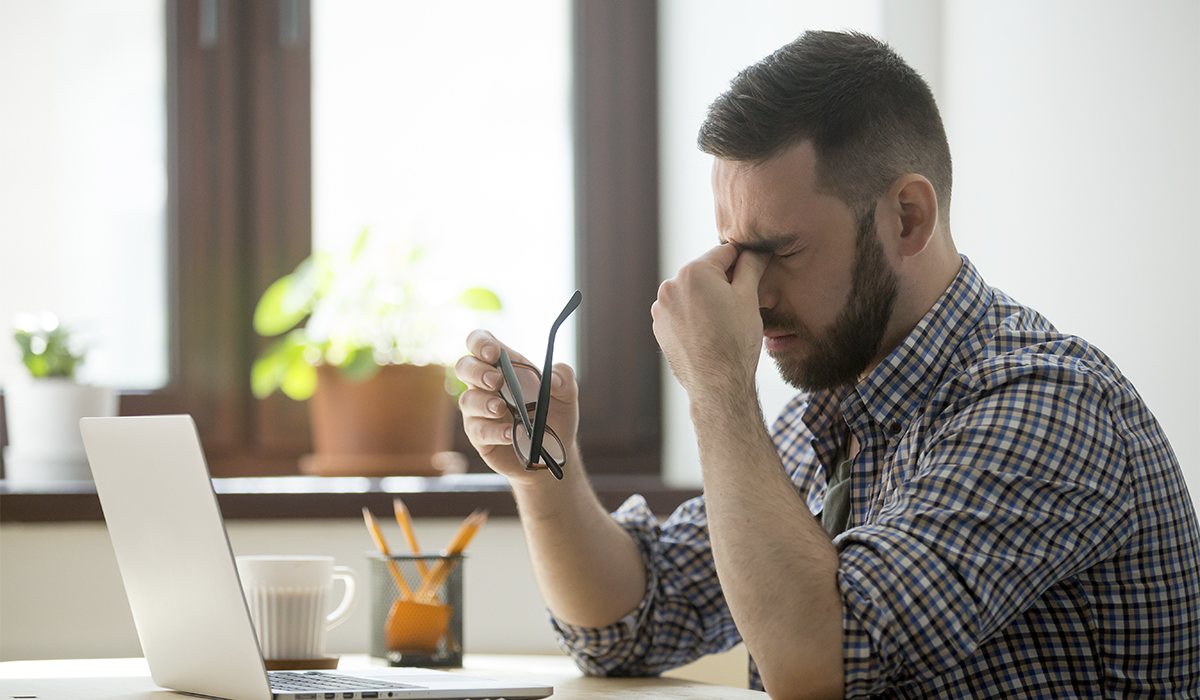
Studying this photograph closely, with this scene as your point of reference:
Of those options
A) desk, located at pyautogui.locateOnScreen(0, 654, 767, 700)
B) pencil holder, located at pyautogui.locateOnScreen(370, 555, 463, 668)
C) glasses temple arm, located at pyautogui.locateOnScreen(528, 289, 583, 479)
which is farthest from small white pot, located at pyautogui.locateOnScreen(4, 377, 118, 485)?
glasses temple arm, located at pyautogui.locateOnScreen(528, 289, 583, 479)

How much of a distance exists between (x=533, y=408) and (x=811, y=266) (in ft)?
1.09

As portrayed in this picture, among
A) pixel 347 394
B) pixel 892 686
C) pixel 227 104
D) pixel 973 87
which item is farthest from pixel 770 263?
pixel 227 104

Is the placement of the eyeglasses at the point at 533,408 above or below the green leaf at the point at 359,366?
above

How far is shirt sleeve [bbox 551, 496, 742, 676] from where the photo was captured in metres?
1.49

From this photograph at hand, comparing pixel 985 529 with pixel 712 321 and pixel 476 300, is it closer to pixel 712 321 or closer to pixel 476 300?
pixel 712 321

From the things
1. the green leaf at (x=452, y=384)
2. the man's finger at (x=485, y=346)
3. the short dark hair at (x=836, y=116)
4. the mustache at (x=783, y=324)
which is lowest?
the green leaf at (x=452, y=384)

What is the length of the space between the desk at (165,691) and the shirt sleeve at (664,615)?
3 cm

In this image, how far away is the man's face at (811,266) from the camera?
1.32 meters

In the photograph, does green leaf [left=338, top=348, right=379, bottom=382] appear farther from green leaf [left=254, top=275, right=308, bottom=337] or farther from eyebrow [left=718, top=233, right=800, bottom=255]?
eyebrow [left=718, top=233, right=800, bottom=255]

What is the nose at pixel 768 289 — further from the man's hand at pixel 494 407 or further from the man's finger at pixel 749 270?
the man's hand at pixel 494 407

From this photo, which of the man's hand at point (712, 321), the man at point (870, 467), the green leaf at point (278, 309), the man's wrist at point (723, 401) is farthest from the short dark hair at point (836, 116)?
the green leaf at point (278, 309)

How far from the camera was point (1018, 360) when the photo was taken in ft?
3.94

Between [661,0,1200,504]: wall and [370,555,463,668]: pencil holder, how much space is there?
73 cm

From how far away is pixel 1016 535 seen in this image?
3.63ft
